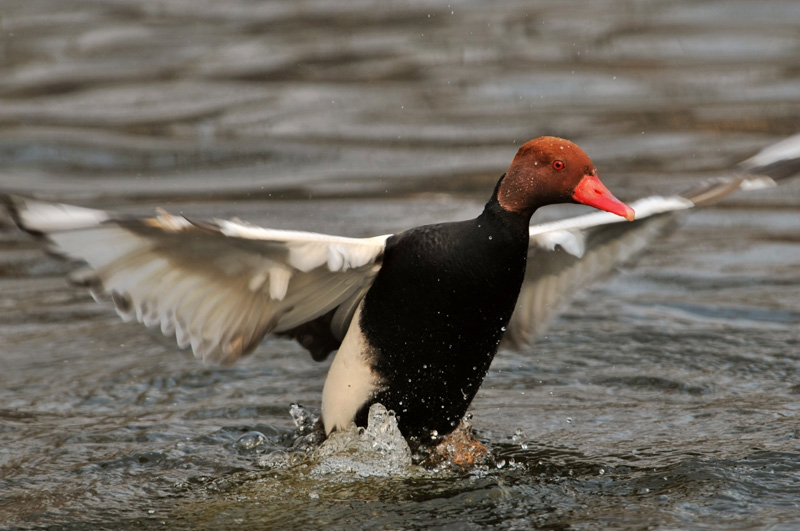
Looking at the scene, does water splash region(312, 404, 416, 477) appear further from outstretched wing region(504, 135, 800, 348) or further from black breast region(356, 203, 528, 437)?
outstretched wing region(504, 135, 800, 348)

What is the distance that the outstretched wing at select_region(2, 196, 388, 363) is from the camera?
432 cm

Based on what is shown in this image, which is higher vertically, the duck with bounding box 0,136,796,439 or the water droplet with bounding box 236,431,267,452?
the duck with bounding box 0,136,796,439

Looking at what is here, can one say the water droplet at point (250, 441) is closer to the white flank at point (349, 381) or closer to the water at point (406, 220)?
the water at point (406, 220)

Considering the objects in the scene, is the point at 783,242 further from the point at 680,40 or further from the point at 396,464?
the point at 680,40

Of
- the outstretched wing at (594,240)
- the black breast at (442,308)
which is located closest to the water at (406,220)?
the black breast at (442,308)

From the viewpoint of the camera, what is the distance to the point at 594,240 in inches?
224

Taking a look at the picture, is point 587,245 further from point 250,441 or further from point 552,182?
point 250,441

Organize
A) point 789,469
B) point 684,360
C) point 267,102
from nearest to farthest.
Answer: point 789,469 < point 684,360 < point 267,102

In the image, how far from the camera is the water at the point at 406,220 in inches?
201

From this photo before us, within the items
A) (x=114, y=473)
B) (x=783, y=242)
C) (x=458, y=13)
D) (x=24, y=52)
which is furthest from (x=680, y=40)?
(x=114, y=473)

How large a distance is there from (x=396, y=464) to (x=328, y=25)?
10.2 metres

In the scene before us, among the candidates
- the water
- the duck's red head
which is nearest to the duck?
the duck's red head

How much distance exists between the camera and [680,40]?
14117mm

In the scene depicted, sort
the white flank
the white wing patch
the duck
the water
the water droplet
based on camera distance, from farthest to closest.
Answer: the water droplet → the white wing patch → the white flank → the water → the duck
